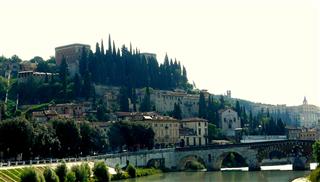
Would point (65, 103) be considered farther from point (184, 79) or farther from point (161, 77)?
point (184, 79)

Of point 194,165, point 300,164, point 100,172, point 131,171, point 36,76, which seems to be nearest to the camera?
point 100,172

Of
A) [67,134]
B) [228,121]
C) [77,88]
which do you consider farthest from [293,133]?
[67,134]

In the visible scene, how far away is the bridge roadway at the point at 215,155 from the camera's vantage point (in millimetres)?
77375

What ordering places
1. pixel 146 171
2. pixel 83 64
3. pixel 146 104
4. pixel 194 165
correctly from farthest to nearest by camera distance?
pixel 83 64 → pixel 146 104 → pixel 194 165 → pixel 146 171

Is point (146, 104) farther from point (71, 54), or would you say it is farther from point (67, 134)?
point (67, 134)

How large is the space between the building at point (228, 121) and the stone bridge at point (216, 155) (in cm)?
3725

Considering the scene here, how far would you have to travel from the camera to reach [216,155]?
84875 mm

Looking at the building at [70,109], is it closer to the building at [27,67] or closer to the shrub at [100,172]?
the building at [27,67]

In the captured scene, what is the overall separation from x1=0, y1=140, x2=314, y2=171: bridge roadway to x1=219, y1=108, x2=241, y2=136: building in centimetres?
3725

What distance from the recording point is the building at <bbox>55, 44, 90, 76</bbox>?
137 m

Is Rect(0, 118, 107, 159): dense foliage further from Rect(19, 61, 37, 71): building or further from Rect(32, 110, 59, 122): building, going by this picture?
Rect(19, 61, 37, 71): building

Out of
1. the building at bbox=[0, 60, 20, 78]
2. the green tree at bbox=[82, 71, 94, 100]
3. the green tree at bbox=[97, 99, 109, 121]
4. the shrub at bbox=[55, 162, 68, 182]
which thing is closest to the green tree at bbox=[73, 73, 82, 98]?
the green tree at bbox=[82, 71, 94, 100]

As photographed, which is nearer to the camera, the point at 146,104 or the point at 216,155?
the point at 216,155

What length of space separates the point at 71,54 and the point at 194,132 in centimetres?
4642
